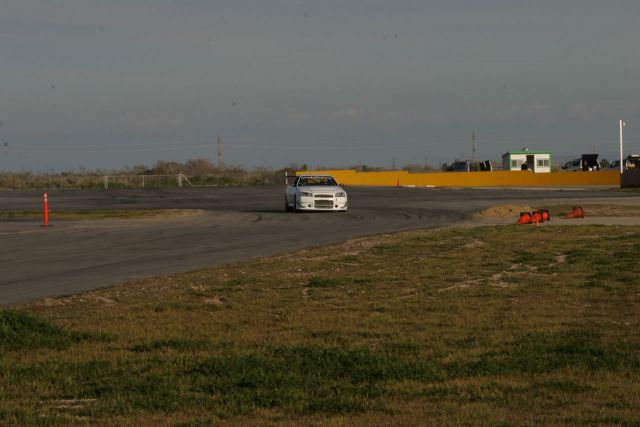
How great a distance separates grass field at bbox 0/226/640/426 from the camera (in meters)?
6.54

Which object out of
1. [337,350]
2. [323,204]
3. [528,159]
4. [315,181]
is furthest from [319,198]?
[528,159]

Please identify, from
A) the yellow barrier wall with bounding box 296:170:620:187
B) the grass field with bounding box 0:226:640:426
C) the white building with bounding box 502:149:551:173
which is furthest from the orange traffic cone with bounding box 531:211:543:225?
the white building with bounding box 502:149:551:173

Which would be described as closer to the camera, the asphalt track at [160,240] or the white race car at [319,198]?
the asphalt track at [160,240]

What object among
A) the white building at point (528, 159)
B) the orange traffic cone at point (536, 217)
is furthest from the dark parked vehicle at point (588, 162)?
the orange traffic cone at point (536, 217)

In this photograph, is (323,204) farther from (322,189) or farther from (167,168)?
(167,168)

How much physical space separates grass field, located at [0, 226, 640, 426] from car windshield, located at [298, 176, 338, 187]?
845 inches

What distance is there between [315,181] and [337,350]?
28.8m

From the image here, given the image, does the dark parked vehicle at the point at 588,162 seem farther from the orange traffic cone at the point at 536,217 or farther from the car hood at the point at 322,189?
the orange traffic cone at the point at 536,217

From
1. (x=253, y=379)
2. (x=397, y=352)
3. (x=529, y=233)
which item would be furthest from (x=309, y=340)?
(x=529, y=233)

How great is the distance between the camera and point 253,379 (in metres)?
7.32

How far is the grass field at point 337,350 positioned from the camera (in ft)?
21.5

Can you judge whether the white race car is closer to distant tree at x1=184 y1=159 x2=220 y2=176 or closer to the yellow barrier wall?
the yellow barrier wall

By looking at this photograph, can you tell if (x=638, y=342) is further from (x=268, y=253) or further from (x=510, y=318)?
(x=268, y=253)

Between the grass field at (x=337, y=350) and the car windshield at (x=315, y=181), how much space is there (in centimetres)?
2147
